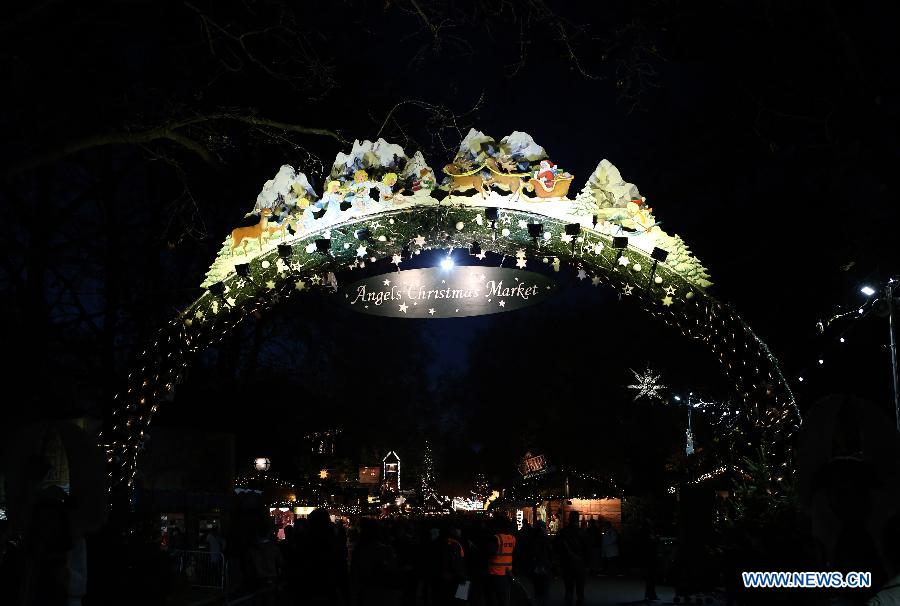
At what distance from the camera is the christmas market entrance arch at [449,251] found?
11.5 metres

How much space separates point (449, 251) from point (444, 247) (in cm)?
23

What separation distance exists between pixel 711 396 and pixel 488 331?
2069 centimetres

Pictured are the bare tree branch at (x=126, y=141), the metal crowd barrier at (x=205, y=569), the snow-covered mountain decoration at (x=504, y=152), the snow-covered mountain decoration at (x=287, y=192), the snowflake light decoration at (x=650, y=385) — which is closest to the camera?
the bare tree branch at (x=126, y=141)

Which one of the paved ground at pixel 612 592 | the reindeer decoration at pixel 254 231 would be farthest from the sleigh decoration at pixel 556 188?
the paved ground at pixel 612 592

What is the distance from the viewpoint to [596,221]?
37.7 ft

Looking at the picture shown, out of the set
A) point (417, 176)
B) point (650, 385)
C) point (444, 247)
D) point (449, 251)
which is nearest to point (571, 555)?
point (449, 251)

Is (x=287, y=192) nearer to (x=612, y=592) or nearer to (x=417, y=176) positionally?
(x=417, y=176)

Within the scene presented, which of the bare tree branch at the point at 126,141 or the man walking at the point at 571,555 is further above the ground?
the bare tree branch at the point at 126,141

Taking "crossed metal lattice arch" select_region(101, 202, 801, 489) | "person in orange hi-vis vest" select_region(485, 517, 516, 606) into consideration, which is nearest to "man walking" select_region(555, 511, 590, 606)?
"person in orange hi-vis vest" select_region(485, 517, 516, 606)

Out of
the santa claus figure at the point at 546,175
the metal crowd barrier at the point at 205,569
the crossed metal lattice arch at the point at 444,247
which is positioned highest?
the santa claus figure at the point at 546,175

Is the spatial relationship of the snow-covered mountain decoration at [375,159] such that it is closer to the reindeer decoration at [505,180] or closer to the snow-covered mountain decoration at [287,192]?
the snow-covered mountain decoration at [287,192]

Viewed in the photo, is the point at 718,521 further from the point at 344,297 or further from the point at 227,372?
the point at 227,372

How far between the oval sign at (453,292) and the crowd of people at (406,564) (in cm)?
287

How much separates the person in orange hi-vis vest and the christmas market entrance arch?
3621 mm
